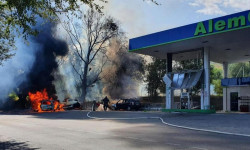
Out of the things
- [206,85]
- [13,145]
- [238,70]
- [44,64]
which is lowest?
[13,145]

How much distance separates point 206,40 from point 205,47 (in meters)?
2.19

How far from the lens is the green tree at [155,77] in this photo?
43.2 m

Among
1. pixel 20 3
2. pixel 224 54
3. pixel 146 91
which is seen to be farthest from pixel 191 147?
pixel 146 91

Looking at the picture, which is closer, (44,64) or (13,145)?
(13,145)

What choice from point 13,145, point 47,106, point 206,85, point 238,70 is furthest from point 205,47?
point 238,70

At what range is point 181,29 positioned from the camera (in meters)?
21.3

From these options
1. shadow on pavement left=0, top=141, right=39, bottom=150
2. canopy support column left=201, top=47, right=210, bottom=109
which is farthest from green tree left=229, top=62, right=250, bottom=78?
shadow on pavement left=0, top=141, right=39, bottom=150

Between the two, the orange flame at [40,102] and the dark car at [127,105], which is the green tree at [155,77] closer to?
the dark car at [127,105]

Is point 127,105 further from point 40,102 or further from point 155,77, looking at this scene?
point 155,77

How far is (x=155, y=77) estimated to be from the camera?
4325 centimetres

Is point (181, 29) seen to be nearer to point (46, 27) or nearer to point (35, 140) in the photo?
point (35, 140)

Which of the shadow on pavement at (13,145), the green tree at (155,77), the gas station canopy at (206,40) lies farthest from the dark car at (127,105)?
the shadow on pavement at (13,145)

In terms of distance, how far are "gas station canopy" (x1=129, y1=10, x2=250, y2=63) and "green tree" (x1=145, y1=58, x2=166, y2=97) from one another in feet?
47.0

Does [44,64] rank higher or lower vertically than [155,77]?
higher
